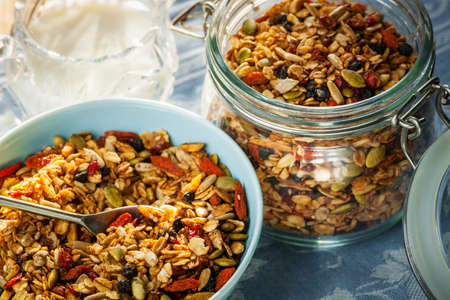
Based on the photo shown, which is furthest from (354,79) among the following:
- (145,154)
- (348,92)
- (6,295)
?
(6,295)

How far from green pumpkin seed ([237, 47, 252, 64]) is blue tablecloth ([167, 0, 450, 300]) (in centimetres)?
30

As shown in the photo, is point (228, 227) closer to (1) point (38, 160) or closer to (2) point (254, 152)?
(2) point (254, 152)

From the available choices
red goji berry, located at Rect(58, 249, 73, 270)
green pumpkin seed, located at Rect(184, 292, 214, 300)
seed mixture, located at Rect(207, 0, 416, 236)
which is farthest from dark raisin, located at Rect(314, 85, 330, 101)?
red goji berry, located at Rect(58, 249, 73, 270)

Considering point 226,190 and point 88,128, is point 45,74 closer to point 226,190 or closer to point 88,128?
point 88,128

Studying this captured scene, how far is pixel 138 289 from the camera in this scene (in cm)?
78

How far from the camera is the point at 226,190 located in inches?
35.2

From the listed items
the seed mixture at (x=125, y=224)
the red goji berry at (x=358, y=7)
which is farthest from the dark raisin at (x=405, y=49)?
the seed mixture at (x=125, y=224)

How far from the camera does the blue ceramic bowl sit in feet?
2.97

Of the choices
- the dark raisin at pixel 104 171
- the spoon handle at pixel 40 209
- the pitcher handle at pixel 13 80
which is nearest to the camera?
the spoon handle at pixel 40 209

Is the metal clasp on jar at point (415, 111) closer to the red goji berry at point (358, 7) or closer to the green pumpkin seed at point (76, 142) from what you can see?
the red goji berry at point (358, 7)

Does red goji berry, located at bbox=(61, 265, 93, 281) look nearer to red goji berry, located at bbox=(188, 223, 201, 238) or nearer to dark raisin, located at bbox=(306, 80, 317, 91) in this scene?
red goji berry, located at bbox=(188, 223, 201, 238)

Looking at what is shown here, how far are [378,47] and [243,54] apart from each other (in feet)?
0.67

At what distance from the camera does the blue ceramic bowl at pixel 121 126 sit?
906 mm

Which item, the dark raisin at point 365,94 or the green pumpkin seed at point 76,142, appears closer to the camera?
the dark raisin at point 365,94
